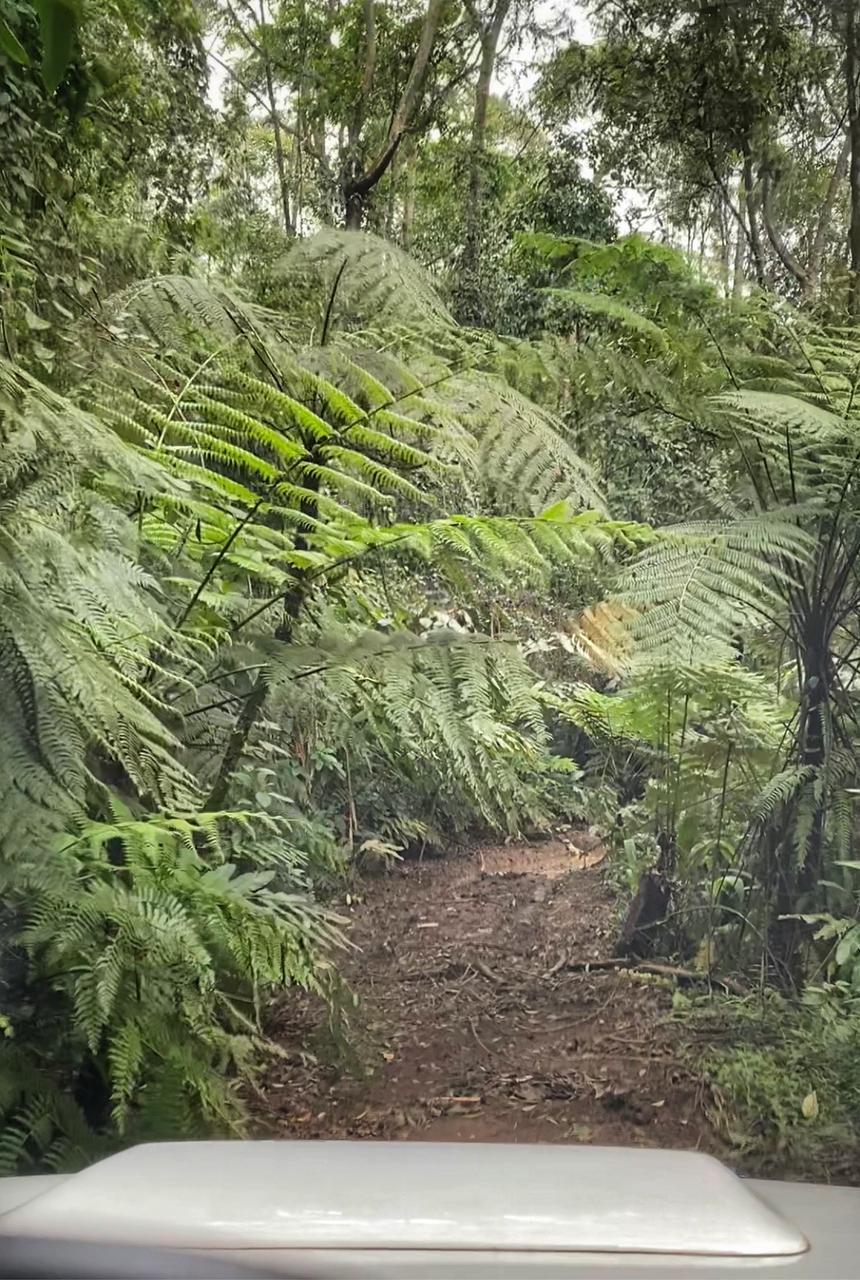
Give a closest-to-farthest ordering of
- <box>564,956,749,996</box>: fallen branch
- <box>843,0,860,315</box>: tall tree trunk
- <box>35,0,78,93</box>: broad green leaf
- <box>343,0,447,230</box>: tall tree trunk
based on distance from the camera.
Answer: <box>35,0,78,93</box>: broad green leaf
<box>564,956,749,996</box>: fallen branch
<box>843,0,860,315</box>: tall tree trunk
<box>343,0,447,230</box>: tall tree trunk

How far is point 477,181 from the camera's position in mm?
1730

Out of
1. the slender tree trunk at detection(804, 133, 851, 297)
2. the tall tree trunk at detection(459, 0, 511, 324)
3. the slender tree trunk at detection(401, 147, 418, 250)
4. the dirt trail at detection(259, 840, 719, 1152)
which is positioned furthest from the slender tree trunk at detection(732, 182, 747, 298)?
the dirt trail at detection(259, 840, 719, 1152)

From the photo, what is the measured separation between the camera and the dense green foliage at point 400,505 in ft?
3.62

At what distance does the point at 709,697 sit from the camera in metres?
1.42

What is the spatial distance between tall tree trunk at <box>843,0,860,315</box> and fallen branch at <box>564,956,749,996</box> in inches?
44.8

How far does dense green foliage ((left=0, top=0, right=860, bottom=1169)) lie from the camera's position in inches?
43.4

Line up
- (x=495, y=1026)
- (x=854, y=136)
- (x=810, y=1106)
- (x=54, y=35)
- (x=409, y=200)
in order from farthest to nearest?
(x=409, y=200)
(x=854, y=136)
(x=495, y=1026)
(x=810, y=1106)
(x=54, y=35)

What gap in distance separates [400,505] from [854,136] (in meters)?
1.00

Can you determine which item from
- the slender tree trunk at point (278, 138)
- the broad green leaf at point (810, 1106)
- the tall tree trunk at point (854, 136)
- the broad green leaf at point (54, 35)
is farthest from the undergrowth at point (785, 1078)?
the slender tree trunk at point (278, 138)

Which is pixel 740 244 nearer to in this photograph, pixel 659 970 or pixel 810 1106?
pixel 659 970

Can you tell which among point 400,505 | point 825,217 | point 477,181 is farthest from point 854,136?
point 400,505

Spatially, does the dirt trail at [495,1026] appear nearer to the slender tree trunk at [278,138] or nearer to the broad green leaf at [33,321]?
the broad green leaf at [33,321]

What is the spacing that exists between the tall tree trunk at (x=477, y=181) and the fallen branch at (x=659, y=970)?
3.83ft

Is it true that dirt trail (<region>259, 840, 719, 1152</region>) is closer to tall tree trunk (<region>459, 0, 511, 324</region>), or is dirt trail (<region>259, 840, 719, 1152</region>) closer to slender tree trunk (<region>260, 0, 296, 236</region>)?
tall tree trunk (<region>459, 0, 511, 324</region>)
